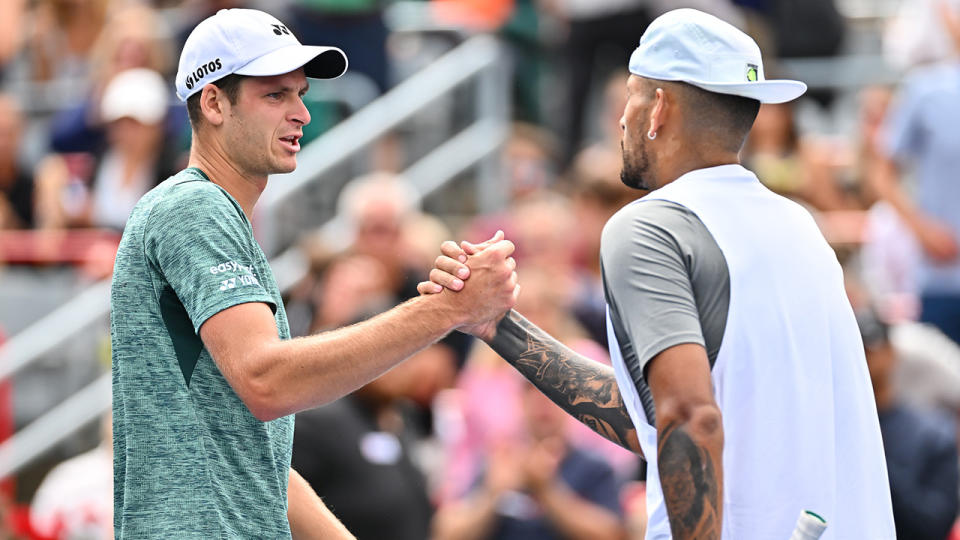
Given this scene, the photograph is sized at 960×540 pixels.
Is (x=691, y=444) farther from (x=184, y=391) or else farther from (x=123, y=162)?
(x=123, y=162)

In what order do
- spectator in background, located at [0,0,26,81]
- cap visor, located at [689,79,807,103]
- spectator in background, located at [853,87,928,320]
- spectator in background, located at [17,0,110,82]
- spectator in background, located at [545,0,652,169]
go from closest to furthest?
1. cap visor, located at [689,79,807,103]
2. spectator in background, located at [853,87,928,320]
3. spectator in background, located at [545,0,652,169]
4. spectator in background, located at [0,0,26,81]
5. spectator in background, located at [17,0,110,82]

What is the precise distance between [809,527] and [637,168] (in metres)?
1.13

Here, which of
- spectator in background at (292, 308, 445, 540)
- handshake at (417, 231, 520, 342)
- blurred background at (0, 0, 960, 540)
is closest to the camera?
handshake at (417, 231, 520, 342)

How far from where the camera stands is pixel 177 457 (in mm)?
3875

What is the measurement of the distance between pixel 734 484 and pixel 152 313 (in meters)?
1.56

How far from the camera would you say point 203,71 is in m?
4.13

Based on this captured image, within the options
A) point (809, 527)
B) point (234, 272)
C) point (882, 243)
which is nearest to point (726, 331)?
point (809, 527)

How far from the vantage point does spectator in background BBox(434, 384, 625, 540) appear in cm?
750

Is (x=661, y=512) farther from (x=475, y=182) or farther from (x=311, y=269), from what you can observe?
(x=475, y=182)

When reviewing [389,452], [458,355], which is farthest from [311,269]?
[389,452]

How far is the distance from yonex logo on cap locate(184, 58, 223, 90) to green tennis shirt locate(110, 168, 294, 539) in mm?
329

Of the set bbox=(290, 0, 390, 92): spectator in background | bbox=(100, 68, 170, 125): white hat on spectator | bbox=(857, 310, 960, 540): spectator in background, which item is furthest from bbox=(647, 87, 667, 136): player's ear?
bbox=(290, 0, 390, 92): spectator in background

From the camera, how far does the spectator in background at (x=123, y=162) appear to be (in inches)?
399

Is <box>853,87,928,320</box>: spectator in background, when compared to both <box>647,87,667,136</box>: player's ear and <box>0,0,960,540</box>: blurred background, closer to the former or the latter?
<box>0,0,960,540</box>: blurred background
